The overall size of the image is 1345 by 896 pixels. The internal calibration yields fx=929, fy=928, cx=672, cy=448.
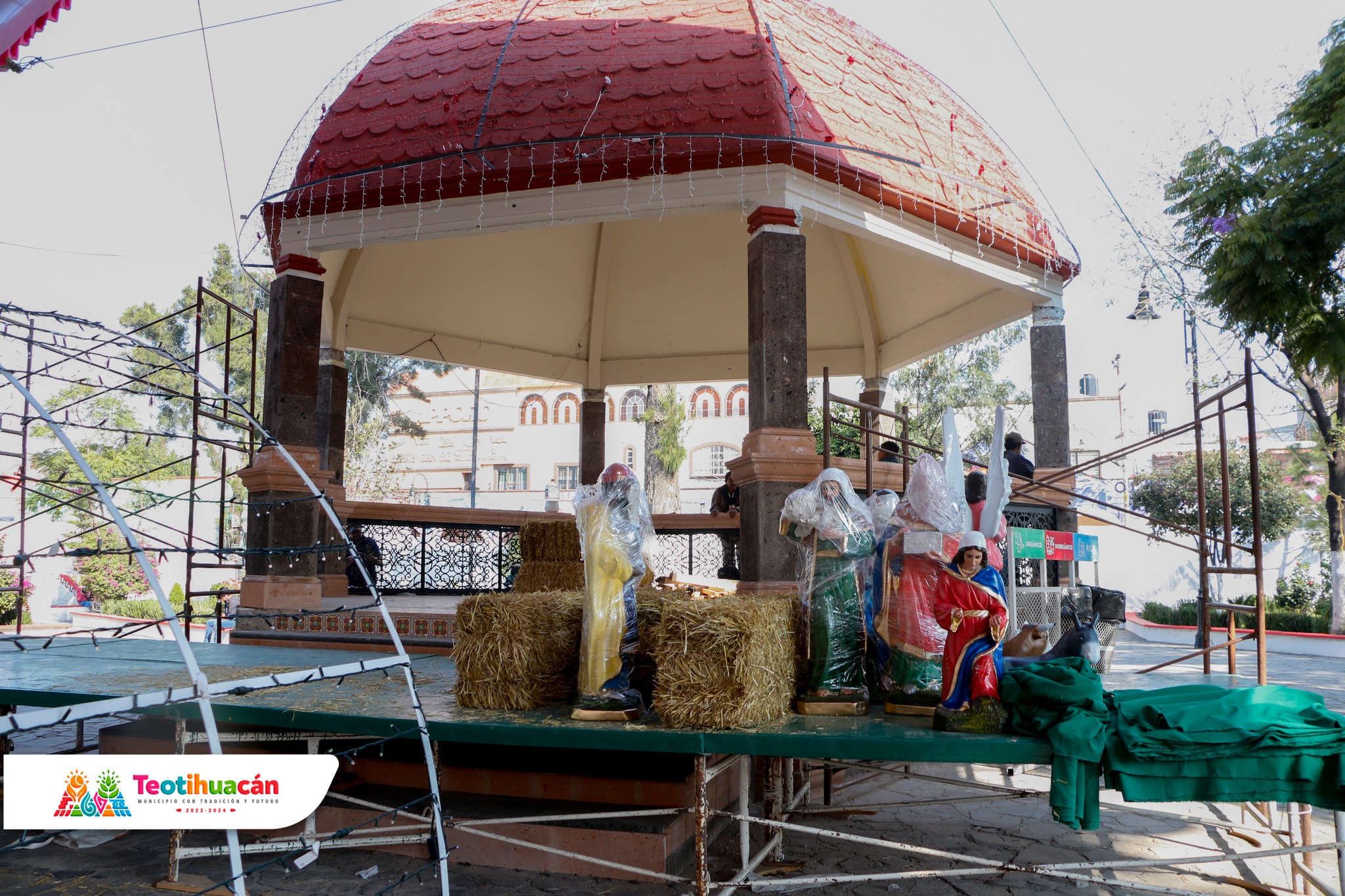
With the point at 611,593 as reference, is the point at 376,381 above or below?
above

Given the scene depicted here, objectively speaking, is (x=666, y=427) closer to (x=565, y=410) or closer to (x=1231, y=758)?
(x=565, y=410)

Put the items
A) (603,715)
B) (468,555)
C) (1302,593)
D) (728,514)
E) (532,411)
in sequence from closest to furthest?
1. (603,715)
2. (728,514)
3. (468,555)
4. (1302,593)
5. (532,411)

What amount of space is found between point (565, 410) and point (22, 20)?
3751cm

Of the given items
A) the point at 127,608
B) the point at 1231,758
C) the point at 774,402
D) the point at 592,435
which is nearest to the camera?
the point at 1231,758

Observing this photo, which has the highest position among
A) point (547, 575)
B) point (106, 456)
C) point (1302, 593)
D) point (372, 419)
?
point (372, 419)

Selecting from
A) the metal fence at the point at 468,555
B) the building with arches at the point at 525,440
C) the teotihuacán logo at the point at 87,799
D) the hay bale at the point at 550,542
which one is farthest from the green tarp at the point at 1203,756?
the building with arches at the point at 525,440

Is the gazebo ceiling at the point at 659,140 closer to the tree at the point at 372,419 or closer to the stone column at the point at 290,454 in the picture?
the stone column at the point at 290,454

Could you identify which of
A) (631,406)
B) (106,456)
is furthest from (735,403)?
(106,456)

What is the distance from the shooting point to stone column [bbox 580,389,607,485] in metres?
14.0

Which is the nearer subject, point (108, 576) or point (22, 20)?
point (22, 20)

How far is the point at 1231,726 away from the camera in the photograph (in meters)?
3.96

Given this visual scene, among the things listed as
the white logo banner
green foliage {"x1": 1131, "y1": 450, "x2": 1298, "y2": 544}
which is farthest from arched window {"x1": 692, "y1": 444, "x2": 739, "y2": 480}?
the white logo banner

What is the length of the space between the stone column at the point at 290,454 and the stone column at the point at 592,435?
16.5ft

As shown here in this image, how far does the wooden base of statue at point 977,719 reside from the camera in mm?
4348
